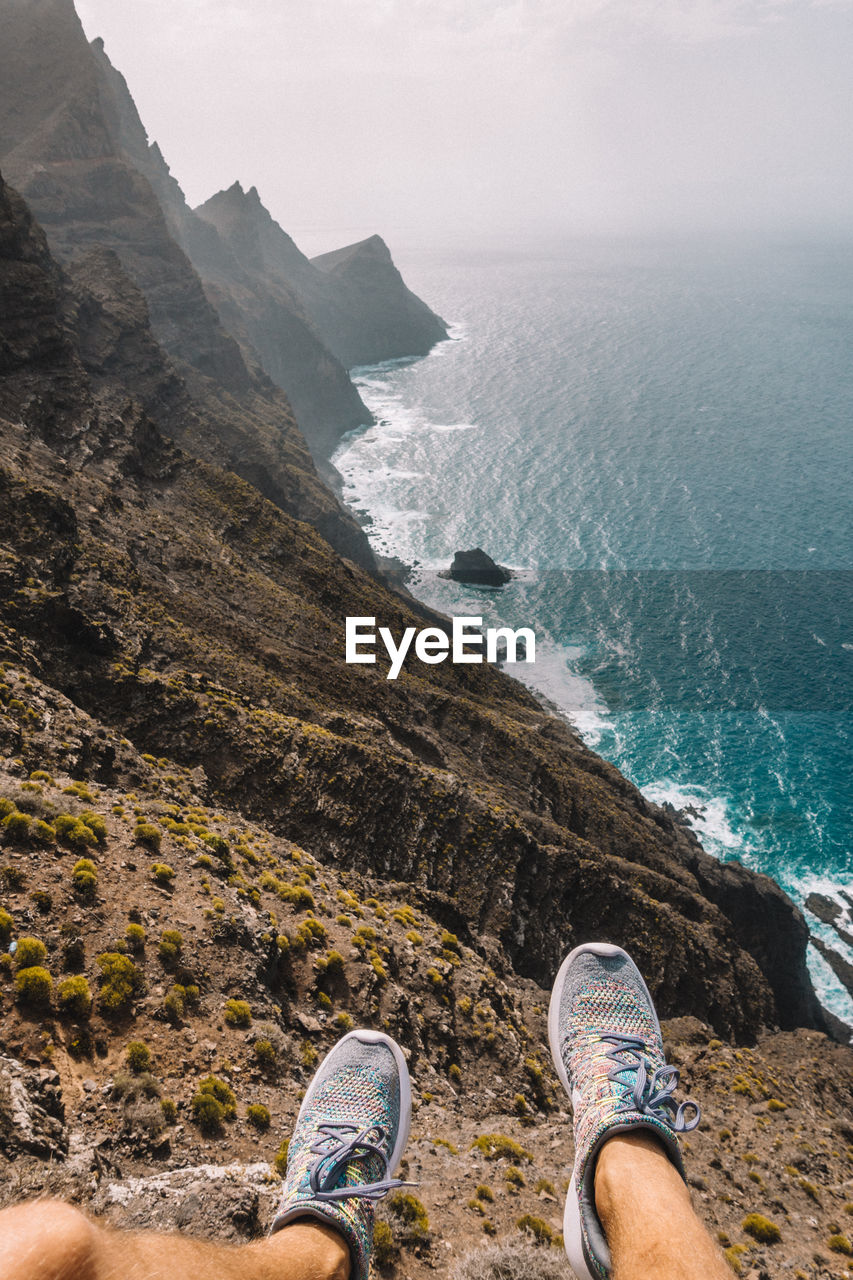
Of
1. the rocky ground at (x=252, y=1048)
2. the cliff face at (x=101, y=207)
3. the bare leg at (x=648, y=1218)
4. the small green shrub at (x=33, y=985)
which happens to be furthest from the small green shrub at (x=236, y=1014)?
the cliff face at (x=101, y=207)

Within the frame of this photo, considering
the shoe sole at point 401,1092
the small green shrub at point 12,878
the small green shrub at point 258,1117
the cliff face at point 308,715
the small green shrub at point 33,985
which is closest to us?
the shoe sole at point 401,1092

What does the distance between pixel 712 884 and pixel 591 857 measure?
2352 centimetres

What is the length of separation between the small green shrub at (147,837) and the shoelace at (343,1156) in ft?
33.4

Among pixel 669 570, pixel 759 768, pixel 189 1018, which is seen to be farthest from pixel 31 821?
pixel 669 570

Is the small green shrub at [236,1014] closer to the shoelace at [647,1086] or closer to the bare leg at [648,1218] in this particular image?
the shoelace at [647,1086]

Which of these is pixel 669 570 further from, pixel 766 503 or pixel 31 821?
pixel 31 821

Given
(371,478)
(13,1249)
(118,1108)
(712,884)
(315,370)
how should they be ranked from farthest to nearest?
(315,370), (371,478), (712,884), (118,1108), (13,1249)

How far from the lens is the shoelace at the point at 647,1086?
→ 780 cm

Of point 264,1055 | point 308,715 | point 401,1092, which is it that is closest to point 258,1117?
point 264,1055

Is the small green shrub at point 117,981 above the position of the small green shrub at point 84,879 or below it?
below

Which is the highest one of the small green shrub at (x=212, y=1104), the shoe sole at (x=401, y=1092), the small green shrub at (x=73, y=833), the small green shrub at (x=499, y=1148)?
the small green shrub at (x=73, y=833)

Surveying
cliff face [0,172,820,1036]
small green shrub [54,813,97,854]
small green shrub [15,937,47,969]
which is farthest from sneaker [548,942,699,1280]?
cliff face [0,172,820,1036]

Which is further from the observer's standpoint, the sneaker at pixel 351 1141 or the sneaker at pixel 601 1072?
the sneaker at pixel 601 1072

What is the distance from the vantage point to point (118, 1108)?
9484 millimetres
